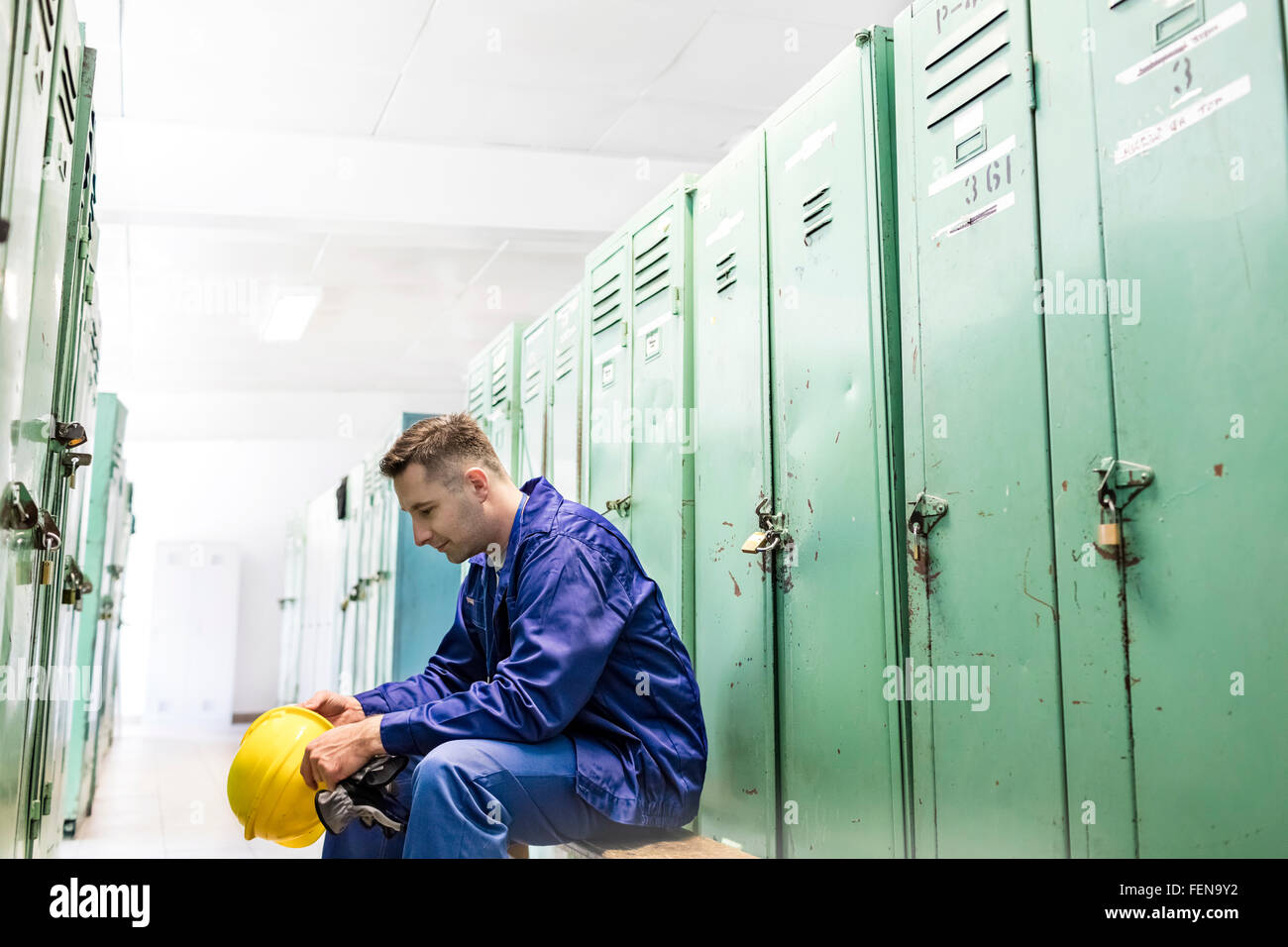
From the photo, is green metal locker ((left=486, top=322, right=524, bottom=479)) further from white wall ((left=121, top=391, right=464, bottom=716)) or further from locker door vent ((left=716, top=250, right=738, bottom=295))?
white wall ((left=121, top=391, right=464, bottom=716))

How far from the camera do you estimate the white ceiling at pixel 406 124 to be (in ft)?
15.0

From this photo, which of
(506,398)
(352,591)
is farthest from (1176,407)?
(352,591)

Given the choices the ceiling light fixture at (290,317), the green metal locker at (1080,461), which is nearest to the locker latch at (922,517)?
the green metal locker at (1080,461)

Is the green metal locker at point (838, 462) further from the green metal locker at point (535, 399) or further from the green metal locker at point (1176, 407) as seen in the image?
the green metal locker at point (535, 399)

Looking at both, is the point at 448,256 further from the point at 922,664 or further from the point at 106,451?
the point at 922,664

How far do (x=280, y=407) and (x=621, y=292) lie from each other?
9.63 m

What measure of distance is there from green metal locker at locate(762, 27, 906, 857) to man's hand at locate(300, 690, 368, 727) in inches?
39.9

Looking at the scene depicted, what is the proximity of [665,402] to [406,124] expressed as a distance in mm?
3292

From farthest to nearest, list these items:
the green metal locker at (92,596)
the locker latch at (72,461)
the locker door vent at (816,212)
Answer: the green metal locker at (92,596), the locker latch at (72,461), the locker door vent at (816,212)

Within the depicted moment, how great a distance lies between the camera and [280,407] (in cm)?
1210

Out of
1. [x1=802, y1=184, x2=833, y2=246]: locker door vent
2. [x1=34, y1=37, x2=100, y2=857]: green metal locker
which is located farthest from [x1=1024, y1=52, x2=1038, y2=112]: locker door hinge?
[x1=34, y1=37, x2=100, y2=857]: green metal locker

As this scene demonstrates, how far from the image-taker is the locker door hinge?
5.83 ft

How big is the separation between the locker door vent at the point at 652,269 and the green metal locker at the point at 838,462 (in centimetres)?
63

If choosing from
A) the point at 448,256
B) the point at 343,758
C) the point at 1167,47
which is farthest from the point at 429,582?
the point at 1167,47
